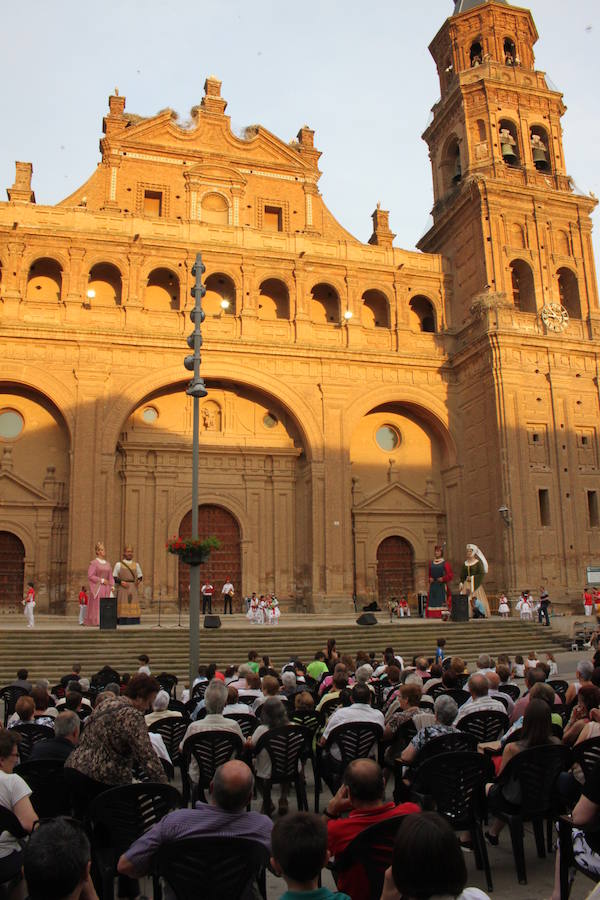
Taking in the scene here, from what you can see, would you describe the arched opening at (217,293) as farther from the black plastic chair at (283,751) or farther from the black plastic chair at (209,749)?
the black plastic chair at (209,749)

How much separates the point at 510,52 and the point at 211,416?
21.7 meters

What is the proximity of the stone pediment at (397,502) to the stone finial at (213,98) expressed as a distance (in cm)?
1773

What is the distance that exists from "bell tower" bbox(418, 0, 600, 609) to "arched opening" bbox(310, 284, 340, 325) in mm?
5034

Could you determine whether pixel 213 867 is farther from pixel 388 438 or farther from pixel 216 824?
pixel 388 438

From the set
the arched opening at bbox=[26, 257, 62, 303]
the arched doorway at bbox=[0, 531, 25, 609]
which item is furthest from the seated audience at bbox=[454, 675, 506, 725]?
the arched opening at bbox=[26, 257, 62, 303]

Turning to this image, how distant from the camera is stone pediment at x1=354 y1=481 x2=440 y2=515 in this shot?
102 feet

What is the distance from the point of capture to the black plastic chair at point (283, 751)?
6754 mm

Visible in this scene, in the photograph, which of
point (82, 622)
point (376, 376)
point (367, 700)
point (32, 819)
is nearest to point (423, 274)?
point (376, 376)

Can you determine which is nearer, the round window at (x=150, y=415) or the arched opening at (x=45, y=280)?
the arched opening at (x=45, y=280)

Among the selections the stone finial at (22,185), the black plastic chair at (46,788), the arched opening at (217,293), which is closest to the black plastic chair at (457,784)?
A: the black plastic chair at (46,788)

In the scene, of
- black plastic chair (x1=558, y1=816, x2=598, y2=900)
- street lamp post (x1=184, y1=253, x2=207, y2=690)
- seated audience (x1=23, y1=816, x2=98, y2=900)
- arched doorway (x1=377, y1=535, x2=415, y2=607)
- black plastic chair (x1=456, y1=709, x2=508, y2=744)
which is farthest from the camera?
arched doorway (x1=377, y1=535, x2=415, y2=607)

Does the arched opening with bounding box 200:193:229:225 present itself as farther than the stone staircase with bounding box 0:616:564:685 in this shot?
Yes

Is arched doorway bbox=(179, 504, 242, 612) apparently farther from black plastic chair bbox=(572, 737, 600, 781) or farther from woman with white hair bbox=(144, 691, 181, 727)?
black plastic chair bbox=(572, 737, 600, 781)

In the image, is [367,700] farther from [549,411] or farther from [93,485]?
[549,411]
